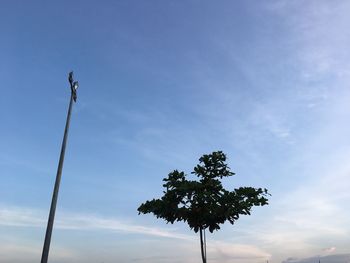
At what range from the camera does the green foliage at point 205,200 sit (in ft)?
87.6

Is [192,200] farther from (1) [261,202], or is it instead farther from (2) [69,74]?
(2) [69,74]

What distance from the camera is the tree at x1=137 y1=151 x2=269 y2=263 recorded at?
87.6 ft

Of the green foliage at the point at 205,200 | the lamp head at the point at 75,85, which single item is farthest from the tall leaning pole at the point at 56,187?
the green foliage at the point at 205,200

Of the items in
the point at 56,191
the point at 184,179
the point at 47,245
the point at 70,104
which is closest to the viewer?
the point at 47,245

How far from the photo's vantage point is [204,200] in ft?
87.8

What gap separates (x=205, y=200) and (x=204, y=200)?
7 centimetres

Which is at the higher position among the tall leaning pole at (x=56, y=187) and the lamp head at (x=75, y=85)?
the lamp head at (x=75, y=85)

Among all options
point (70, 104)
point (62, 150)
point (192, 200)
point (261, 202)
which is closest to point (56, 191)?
point (62, 150)

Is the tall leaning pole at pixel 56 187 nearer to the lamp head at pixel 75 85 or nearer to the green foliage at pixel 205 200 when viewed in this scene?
the lamp head at pixel 75 85

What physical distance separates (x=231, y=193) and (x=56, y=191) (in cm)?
1625

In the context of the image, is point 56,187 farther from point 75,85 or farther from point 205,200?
point 205,200

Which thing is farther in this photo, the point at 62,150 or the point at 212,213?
the point at 212,213

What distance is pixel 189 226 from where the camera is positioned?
27891 mm

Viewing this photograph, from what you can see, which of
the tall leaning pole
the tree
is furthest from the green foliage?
the tall leaning pole
